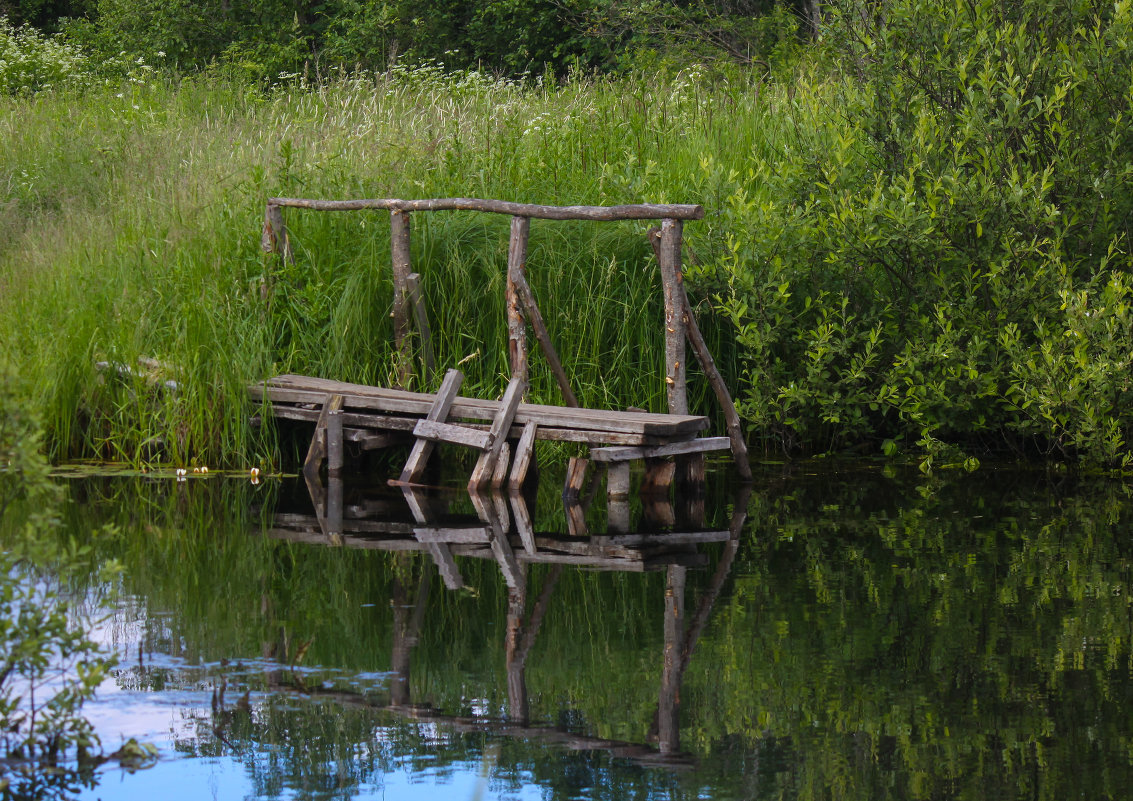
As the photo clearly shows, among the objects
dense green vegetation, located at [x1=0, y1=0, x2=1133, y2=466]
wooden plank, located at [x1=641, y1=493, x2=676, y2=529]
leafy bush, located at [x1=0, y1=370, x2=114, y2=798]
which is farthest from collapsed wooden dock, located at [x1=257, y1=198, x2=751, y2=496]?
leafy bush, located at [x1=0, y1=370, x2=114, y2=798]

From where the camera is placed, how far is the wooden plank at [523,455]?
9.34 m

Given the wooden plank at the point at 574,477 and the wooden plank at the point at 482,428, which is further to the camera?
the wooden plank at the point at 574,477

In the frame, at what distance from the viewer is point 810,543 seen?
26.5 feet

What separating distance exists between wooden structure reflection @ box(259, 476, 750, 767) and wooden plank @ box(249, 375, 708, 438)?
0.53 m

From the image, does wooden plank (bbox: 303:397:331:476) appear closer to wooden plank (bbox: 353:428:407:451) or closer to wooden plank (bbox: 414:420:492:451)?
wooden plank (bbox: 353:428:407:451)

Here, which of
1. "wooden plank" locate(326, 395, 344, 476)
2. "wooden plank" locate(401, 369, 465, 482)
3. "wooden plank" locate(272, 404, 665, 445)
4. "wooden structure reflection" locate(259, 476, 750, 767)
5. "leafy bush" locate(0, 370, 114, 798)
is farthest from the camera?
"wooden plank" locate(326, 395, 344, 476)

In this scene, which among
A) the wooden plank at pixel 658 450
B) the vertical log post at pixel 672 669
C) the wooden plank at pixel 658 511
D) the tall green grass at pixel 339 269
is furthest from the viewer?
the tall green grass at pixel 339 269

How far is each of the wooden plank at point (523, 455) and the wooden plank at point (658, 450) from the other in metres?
0.47

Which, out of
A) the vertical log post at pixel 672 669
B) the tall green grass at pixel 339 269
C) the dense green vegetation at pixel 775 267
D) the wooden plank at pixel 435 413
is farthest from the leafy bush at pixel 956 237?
the vertical log post at pixel 672 669

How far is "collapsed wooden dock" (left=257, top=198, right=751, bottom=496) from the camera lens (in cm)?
930

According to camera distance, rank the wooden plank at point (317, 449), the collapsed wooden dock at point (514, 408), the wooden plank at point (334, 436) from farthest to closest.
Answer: the wooden plank at point (317, 449) < the wooden plank at point (334, 436) < the collapsed wooden dock at point (514, 408)

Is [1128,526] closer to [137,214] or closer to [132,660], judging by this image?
[132,660]

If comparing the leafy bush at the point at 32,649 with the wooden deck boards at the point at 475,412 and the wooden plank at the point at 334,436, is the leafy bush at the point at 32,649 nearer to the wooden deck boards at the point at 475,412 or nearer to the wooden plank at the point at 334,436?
the wooden deck boards at the point at 475,412

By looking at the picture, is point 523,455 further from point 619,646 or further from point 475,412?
point 619,646
